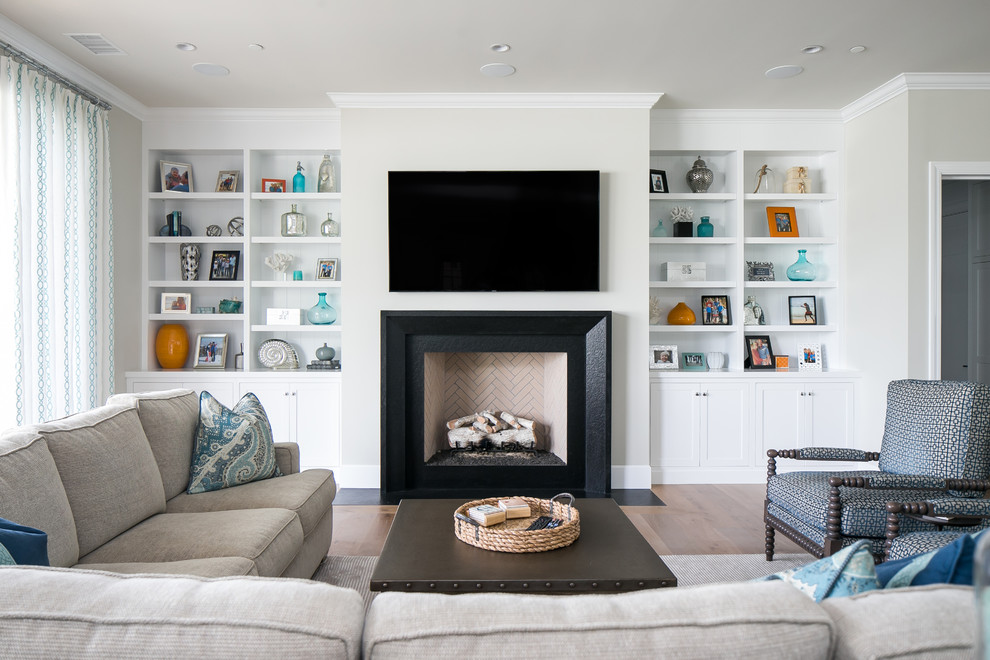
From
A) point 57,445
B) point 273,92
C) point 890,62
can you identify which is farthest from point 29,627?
point 890,62

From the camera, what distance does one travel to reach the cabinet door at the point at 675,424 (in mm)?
4602

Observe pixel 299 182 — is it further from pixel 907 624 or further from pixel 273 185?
pixel 907 624

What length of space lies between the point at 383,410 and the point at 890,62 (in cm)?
378

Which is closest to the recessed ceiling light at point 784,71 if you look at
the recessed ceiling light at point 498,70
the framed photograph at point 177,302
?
the recessed ceiling light at point 498,70

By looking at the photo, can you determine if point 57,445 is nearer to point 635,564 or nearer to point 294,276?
point 635,564

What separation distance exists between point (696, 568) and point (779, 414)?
1942mm

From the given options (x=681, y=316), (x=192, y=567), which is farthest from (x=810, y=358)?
(x=192, y=567)

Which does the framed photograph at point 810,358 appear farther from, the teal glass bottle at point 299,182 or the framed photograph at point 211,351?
the framed photograph at point 211,351

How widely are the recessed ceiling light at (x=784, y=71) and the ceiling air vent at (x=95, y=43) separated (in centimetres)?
381

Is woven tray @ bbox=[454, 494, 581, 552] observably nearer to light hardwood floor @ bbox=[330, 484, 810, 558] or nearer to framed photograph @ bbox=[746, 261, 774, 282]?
light hardwood floor @ bbox=[330, 484, 810, 558]

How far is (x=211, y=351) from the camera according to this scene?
4922 millimetres

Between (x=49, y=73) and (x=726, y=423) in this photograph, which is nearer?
(x=49, y=73)

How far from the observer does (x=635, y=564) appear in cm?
199

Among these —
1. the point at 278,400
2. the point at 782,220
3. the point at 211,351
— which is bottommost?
the point at 278,400
